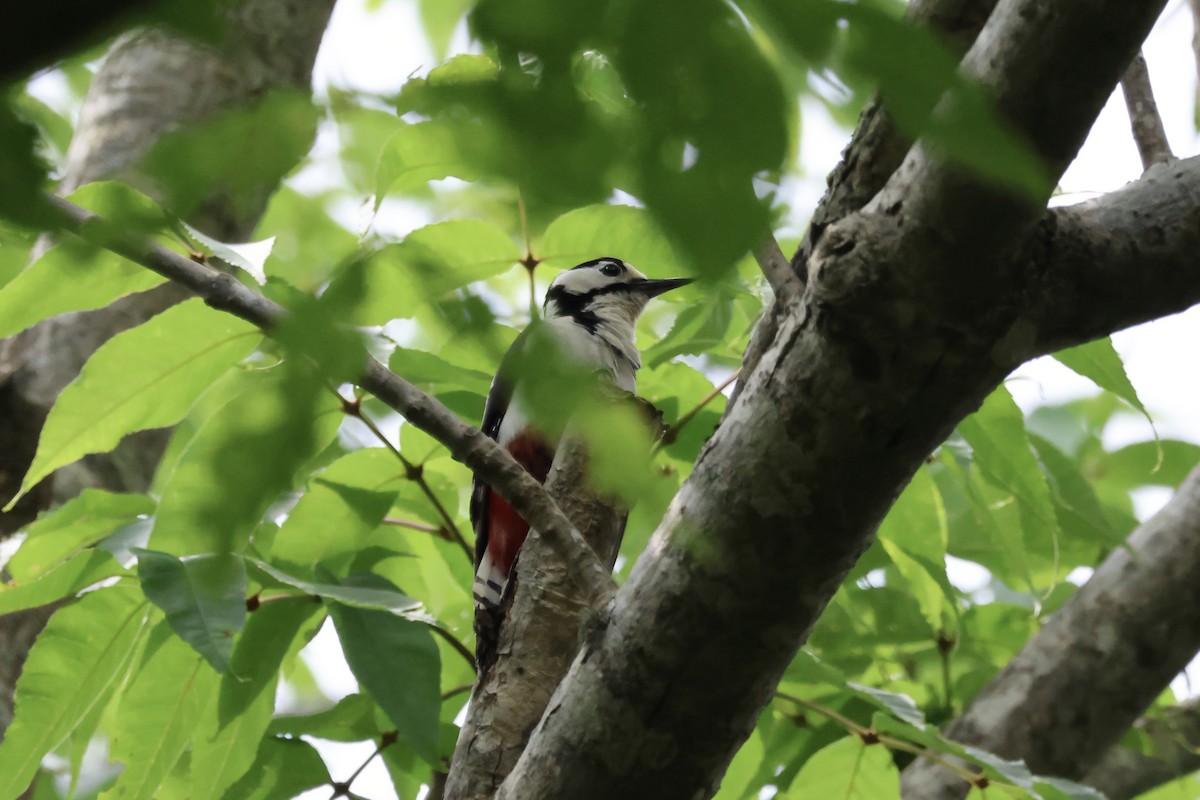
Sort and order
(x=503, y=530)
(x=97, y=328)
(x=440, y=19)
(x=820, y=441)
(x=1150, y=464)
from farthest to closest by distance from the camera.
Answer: (x=1150, y=464) < (x=503, y=530) < (x=97, y=328) < (x=820, y=441) < (x=440, y=19)

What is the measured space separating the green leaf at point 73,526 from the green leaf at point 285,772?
1.72ft

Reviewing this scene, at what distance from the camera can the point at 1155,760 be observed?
3.49m

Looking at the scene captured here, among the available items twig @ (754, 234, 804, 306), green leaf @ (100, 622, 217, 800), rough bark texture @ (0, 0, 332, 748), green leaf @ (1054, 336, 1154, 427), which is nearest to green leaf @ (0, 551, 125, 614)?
green leaf @ (100, 622, 217, 800)

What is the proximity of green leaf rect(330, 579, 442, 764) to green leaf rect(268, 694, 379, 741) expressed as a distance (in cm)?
51

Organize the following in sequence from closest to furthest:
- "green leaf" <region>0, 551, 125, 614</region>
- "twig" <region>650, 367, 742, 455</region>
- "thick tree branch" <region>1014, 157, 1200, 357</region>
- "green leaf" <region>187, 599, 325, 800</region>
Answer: "thick tree branch" <region>1014, 157, 1200, 357</region> < "green leaf" <region>0, 551, 125, 614</region> < "green leaf" <region>187, 599, 325, 800</region> < "twig" <region>650, 367, 742, 455</region>

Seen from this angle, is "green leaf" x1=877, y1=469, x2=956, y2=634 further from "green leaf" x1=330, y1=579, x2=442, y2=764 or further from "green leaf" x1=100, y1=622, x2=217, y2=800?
"green leaf" x1=100, y1=622, x2=217, y2=800

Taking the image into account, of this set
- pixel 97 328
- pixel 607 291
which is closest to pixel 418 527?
pixel 97 328

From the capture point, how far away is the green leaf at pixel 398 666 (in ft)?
5.80

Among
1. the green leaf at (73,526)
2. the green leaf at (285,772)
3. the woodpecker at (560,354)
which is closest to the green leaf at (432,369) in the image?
the woodpecker at (560,354)

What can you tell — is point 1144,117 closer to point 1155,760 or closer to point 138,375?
point 138,375

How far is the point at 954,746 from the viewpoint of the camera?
1888 millimetres

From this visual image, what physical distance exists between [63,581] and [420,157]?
1.50 metres

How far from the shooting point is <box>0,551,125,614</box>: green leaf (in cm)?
187

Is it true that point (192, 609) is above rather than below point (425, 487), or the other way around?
below
